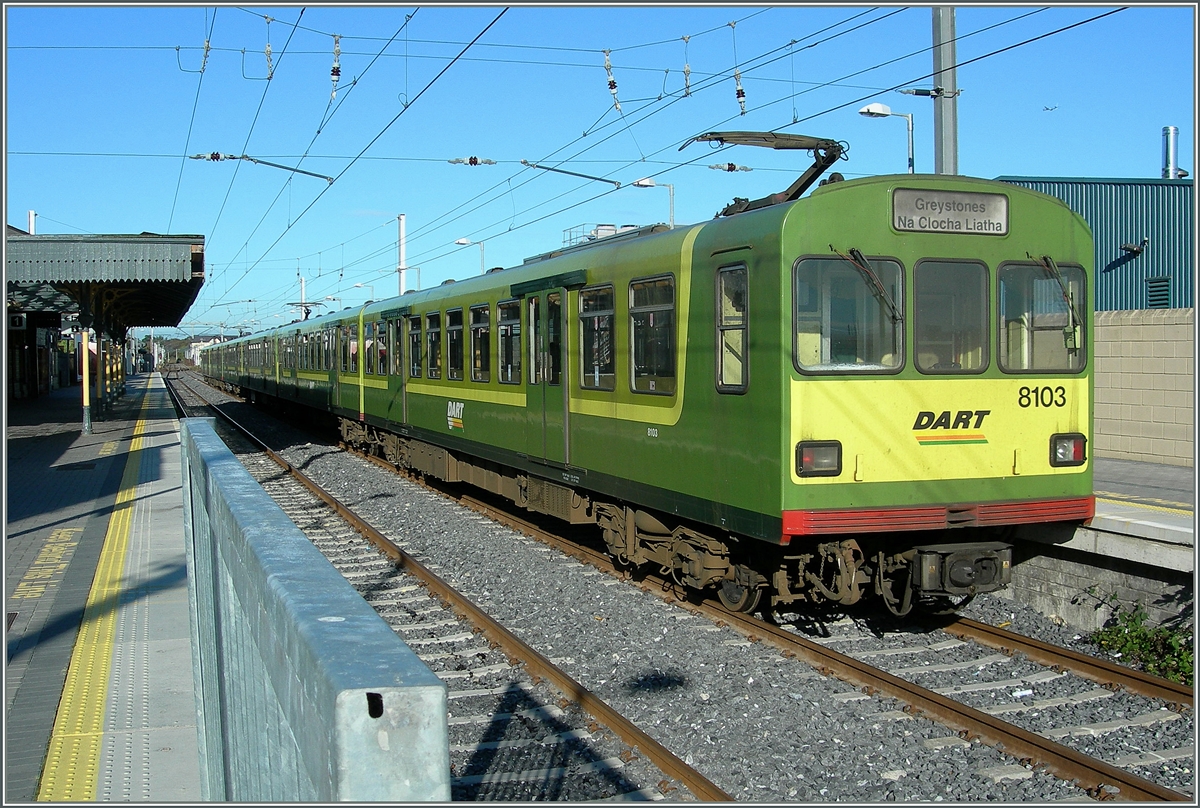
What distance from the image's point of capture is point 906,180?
6.80m

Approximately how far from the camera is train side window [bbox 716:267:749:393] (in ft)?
22.6

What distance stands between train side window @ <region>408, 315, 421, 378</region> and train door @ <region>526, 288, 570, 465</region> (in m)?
5.07

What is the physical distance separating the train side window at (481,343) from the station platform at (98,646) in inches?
148

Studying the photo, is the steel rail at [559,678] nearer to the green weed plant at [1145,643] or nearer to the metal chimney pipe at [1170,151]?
the green weed plant at [1145,643]

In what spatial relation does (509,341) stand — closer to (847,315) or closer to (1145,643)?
(847,315)

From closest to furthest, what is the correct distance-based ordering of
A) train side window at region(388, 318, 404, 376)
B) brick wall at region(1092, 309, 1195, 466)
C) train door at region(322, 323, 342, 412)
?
brick wall at region(1092, 309, 1195, 466), train side window at region(388, 318, 404, 376), train door at region(322, 323, 342, 412)

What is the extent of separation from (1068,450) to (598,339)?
3875 millimetres

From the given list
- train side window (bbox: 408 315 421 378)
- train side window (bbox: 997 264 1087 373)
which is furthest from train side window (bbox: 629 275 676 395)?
train side window (bbox: 408 315 421 378)

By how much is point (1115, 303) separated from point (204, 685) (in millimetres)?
18417

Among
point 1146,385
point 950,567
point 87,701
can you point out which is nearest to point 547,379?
point 950,567

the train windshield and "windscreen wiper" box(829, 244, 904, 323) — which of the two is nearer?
the train windshield

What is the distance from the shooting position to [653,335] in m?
8.12

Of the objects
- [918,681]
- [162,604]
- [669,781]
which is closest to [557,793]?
[669,781]

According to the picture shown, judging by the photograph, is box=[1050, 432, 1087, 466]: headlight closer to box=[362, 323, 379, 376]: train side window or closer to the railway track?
the railway track
